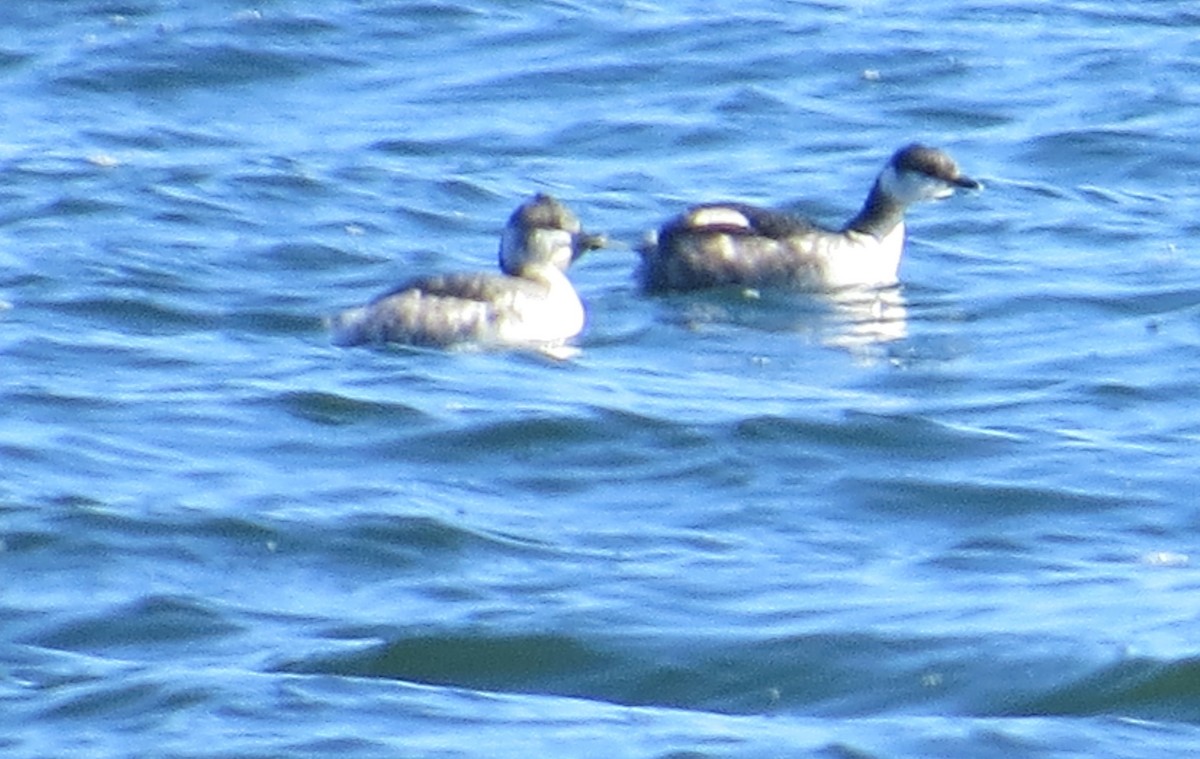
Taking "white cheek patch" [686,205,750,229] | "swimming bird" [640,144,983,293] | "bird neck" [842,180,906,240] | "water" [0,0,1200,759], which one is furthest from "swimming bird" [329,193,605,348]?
"bird neck" [842,180,906,240]

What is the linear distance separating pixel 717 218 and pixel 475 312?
5.48 ft

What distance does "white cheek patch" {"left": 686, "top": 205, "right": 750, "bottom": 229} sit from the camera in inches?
613

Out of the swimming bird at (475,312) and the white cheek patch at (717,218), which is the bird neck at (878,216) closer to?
the white cheek patch at (717,218)

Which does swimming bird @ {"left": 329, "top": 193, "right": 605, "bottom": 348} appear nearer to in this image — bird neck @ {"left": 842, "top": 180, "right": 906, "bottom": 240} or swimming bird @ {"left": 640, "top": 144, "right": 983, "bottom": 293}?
swimming bird @ {"left": 640, "top": 144, "right": 983, "bottom": 293}

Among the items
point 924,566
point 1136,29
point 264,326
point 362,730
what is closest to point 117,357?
point 264,326

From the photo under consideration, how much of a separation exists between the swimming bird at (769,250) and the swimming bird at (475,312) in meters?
0.84

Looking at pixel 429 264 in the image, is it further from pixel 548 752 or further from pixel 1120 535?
pixel 548 752

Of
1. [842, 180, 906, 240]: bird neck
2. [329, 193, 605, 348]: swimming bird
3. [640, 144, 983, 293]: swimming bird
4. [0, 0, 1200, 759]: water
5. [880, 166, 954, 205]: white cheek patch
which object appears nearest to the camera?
[0, 0, 1200, 759]: water

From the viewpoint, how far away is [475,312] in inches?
564

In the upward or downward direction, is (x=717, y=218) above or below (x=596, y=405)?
above

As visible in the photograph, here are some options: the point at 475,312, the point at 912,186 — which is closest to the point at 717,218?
the point at 912,186

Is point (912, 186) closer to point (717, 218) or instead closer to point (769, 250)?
point (769, 250)

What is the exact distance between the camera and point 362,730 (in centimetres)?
897

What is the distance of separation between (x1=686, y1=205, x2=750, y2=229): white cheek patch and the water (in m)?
0.36
